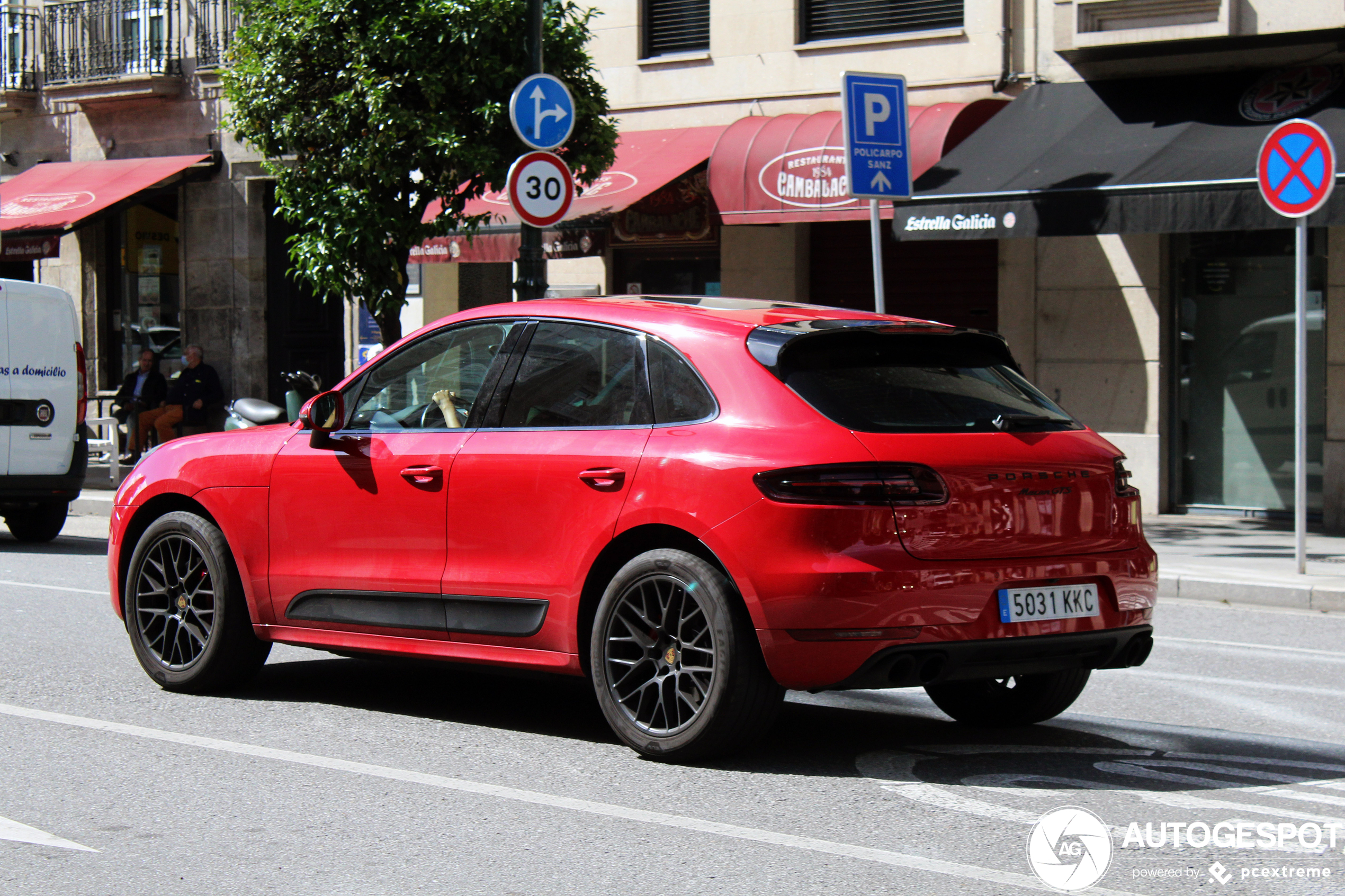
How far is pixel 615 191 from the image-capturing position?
17.2m

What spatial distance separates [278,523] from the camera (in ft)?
22.0

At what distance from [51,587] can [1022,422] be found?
7398mm

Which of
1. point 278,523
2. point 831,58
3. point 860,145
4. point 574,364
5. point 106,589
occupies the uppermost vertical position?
point 831,58

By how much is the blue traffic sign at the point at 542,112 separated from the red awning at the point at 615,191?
3144 millimetres

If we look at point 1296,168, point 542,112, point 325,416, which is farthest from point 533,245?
point 325,416

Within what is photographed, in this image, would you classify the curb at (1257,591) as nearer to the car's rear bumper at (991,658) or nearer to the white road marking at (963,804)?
the car's rear bumper at (991,658)

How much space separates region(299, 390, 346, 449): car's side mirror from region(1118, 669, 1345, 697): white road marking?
369 centimetres

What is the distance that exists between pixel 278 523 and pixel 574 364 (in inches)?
59.3

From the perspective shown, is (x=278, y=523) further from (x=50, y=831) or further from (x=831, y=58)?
(x=831, y=58)

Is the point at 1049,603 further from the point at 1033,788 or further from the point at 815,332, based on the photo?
the point at 815,332

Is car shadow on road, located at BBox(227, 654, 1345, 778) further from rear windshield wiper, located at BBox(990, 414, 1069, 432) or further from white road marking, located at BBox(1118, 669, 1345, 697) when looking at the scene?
white road marking, located at BBox(1118, 669, 1345, 697)

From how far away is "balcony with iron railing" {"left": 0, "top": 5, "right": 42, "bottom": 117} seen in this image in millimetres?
25078

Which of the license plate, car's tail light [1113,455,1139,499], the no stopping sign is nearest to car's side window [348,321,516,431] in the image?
the license plate

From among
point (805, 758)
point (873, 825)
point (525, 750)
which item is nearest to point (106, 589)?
point (525, 750)
